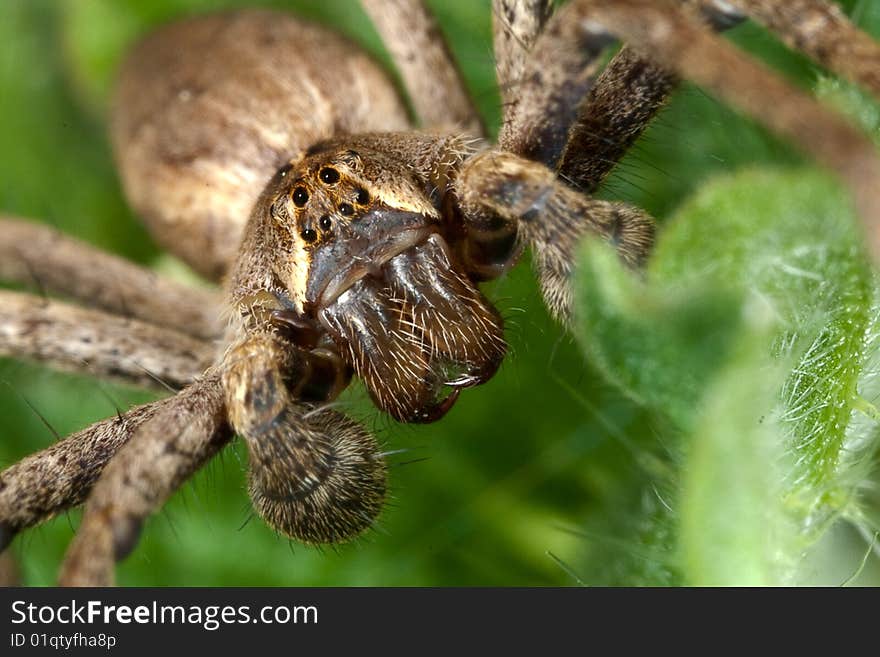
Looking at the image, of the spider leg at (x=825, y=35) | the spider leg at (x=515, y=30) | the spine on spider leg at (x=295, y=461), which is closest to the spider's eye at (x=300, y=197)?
the spine on spider leg at (x=295, y=461)

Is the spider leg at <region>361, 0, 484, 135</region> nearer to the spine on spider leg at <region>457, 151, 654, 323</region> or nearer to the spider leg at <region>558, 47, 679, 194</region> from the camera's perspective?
the spider leg at <region>558, 47, 679, 194</region>

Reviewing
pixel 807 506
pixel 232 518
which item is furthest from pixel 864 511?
pixel 232 518

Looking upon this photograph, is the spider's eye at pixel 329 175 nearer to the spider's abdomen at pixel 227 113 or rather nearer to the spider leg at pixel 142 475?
the spider leg at pixel 142 475

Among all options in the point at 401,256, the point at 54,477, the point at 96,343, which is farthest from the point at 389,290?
the point at 96,343

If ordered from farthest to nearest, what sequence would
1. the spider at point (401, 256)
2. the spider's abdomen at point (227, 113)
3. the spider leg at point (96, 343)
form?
1. the spider's abdomen at point (227, 113)
2. the spider leg at point (96, 343)
3. the spider at point (401, 256)

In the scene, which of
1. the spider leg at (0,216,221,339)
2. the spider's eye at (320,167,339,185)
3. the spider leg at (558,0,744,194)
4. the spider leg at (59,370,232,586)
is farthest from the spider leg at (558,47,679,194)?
the spider leg at (0,216,221,339)
